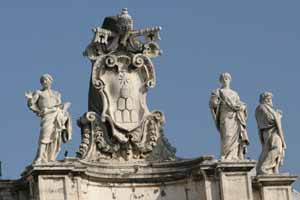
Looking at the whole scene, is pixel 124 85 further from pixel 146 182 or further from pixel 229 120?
pixel 229 120

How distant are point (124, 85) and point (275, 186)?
13.8 ft

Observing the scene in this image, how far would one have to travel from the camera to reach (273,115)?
49.0 meters

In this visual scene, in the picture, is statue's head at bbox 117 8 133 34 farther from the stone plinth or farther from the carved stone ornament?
the stone plinth

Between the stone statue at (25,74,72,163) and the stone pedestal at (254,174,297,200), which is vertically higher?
the stone statue at (25,74,72,163)

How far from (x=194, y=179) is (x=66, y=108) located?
132 inches

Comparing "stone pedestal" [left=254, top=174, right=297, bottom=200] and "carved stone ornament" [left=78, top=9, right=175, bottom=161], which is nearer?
"carved stone ornament" [left=78, top=9, right=175, bottom=161]

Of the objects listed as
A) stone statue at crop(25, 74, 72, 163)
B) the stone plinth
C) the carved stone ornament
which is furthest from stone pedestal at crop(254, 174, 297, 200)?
stone statue at crop(25, 74, 72, 163)

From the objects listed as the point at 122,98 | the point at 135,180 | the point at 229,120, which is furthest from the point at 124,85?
the point at 229,120

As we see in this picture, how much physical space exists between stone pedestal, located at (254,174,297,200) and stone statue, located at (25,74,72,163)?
15.1 feet

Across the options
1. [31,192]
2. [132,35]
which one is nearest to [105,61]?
[132,35]

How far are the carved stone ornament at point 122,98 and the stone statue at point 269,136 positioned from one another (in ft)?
6.95

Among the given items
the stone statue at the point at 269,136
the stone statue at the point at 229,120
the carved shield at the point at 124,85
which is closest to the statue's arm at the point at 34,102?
the carved shield at the point at 124,85

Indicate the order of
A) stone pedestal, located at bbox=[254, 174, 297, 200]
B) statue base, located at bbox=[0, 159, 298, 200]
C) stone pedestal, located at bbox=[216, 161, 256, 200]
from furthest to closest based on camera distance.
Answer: stone pedestal, located at bbox=[254, 174, 297, 200]
stone pedestal, located at bbox=[216, 161, 256, 200]
statue base, located at bbox=[0, 159, 298, 200]

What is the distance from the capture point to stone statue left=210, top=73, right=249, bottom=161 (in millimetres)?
48125
